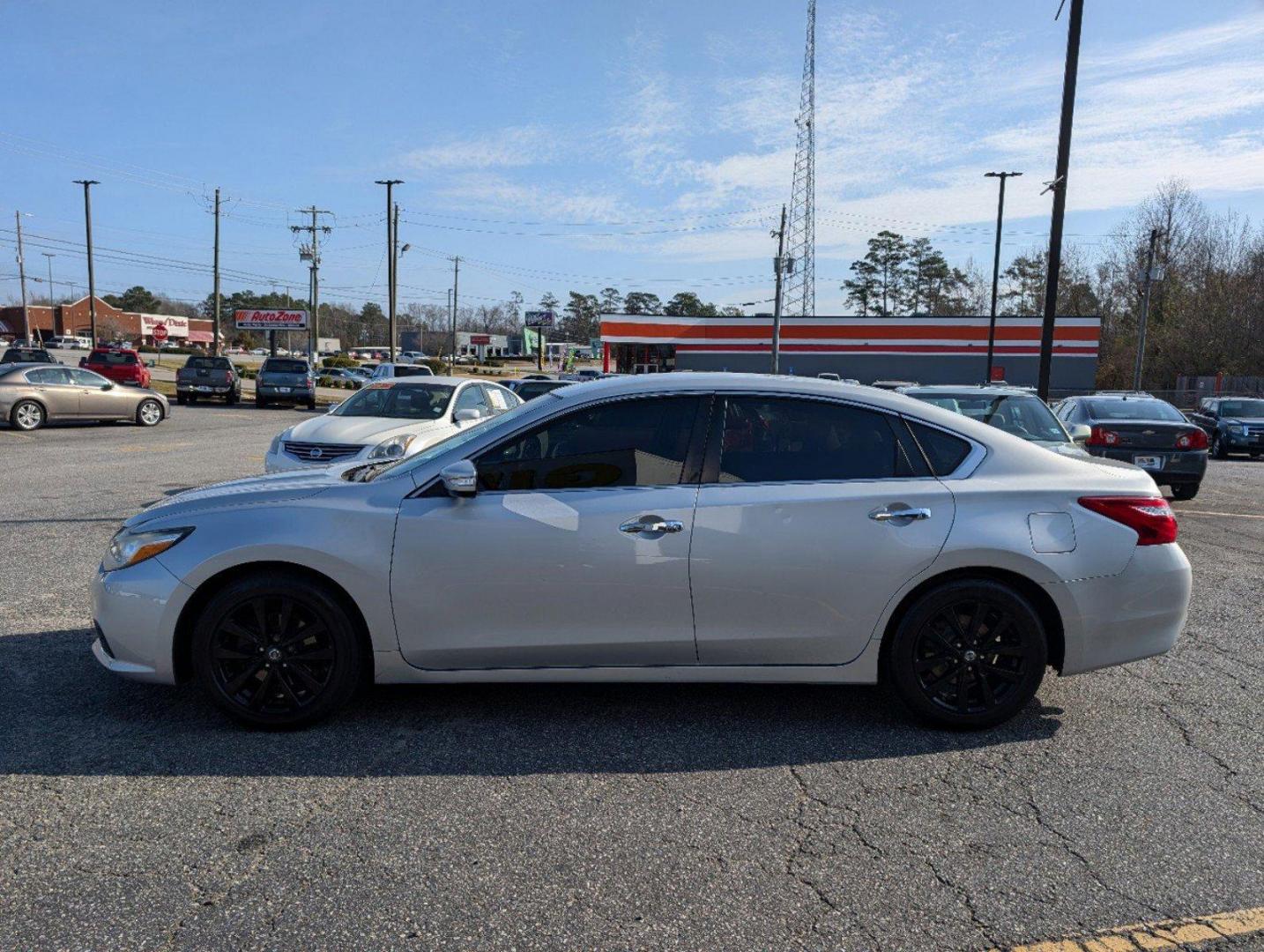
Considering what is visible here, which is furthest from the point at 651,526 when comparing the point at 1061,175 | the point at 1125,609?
the point at 1061,175

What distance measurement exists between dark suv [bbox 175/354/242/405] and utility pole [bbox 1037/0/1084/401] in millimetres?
27888

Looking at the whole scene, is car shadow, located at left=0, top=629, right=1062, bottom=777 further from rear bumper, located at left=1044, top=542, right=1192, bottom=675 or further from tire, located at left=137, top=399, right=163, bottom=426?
tire, located at left=137, top=399, right=163, bottom=426

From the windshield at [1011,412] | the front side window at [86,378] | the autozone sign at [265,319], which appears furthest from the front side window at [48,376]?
the autozone sign at [265,319]

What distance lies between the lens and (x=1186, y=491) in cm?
1292

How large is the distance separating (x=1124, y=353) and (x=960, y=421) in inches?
2623

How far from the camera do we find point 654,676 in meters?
4.23

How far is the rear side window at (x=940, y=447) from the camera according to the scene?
4.38 metres

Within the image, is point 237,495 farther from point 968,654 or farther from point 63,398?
point 63,398

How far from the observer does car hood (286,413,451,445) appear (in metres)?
10.8

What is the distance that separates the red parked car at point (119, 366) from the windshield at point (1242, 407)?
109ft

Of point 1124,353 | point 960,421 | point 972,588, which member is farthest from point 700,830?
point 1124,353

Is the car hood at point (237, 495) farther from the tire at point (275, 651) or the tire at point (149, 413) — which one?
the tire at point (149, 413)

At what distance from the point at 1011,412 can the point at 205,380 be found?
31.6 metres

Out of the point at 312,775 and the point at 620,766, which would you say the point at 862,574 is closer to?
the point at 620,766
